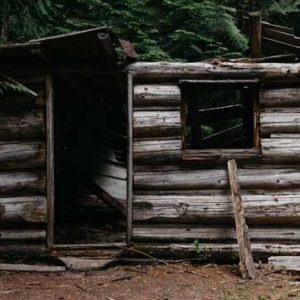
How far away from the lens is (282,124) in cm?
849

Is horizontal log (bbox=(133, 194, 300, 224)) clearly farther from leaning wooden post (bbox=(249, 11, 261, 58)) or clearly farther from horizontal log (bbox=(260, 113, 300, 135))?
leaning wooden post (bbox=(249, 11, 261, 58))

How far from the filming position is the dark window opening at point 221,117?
9.93 metres

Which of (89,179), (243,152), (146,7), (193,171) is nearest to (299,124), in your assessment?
(243,152)

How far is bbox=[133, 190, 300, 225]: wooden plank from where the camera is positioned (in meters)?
8.34

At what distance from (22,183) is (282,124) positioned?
438cm

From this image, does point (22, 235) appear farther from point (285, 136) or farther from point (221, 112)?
point (221, 112)

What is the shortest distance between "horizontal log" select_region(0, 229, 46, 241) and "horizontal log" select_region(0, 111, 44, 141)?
4.96 ft

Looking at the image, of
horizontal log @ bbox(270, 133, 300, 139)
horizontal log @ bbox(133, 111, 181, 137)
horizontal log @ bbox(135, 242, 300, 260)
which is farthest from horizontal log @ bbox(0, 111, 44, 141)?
horizontal log @ bbox(270, 133, 300, 139)

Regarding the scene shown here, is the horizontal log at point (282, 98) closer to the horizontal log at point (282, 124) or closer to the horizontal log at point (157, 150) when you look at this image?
the horizontal log at point (282, 124)

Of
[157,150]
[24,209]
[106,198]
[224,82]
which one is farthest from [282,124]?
[24,209]

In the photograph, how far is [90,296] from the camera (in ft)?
21.7

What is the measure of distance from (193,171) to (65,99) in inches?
164

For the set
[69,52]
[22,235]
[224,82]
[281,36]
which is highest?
[281,36]

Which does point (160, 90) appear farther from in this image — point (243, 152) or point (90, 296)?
point (90, 296)
